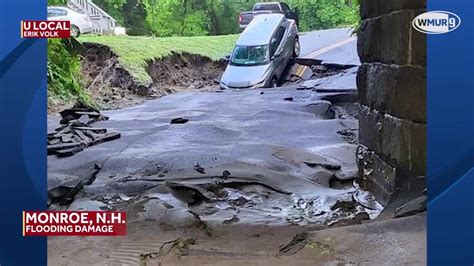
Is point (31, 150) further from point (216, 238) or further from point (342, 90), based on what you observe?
point (342, 90)

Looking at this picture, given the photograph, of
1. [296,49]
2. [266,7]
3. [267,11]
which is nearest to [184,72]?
[296,49]

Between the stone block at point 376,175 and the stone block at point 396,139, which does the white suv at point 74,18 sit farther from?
the stone block at point 376,175

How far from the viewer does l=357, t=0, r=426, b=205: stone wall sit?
2.47 m

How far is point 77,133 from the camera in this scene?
3807 millimetres

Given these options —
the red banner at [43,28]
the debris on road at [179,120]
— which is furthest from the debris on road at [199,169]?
the red banner at [43,28]

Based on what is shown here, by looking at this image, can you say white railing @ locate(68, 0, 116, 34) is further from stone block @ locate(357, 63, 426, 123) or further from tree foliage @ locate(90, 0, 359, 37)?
stone block @ locate(357, 63, 426, 123)

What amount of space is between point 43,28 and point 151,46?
2321 millimetres

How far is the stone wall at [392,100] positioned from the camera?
2.47 m

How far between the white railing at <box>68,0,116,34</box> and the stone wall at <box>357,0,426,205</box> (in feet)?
3.65

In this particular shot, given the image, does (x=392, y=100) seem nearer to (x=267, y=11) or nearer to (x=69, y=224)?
(x=267, y=11)

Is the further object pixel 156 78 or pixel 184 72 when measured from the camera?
pixel 156 78

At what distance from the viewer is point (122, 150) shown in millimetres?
3877

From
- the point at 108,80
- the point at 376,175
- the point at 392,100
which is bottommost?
the point at 376,175

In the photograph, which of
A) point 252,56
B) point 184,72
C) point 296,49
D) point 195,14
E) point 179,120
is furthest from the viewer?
point 184,72
